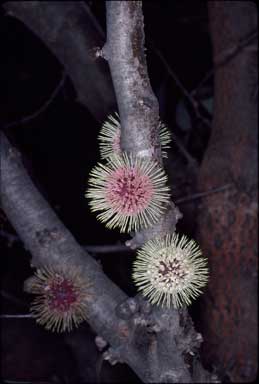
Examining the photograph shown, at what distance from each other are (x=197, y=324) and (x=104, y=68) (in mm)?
1075

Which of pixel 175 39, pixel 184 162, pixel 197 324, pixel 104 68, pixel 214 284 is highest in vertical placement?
pixel 175 39

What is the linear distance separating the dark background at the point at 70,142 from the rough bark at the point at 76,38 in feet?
0.71

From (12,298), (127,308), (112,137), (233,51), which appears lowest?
(12,298)

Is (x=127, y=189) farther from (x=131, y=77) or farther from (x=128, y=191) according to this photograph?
(x=131, y=77)

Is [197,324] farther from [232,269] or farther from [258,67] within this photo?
[258,67]

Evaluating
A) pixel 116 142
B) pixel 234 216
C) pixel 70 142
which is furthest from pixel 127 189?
pixel 70 142

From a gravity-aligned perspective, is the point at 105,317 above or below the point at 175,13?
below

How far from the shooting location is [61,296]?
1.07m

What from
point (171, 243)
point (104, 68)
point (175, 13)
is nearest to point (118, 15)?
point (171, 243)

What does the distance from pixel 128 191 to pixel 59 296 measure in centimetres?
36

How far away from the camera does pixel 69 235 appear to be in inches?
49.1

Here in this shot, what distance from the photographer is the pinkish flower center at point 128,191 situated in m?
0.82

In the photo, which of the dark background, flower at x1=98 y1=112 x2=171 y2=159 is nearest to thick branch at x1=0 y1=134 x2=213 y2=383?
flower at x1=98 y1=112 x2=171 y2=159

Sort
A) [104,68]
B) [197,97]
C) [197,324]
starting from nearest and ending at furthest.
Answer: [104,68] < [197,324] < [197,97]
